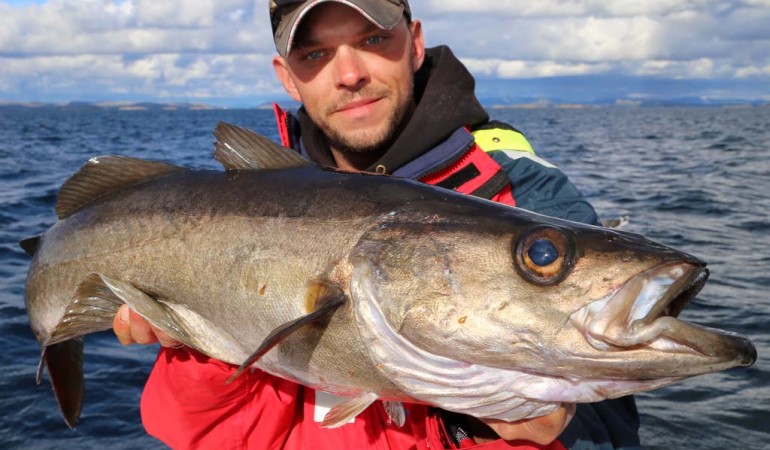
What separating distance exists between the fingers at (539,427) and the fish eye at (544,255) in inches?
24.6

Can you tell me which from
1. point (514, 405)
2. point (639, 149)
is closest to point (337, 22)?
point (514, 405)

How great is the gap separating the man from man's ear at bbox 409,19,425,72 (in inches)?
0.5

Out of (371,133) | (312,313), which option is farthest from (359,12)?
(312,313)

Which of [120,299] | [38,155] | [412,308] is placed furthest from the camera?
[38,155]

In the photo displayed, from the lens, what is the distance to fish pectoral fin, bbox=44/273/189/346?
321 centimetres

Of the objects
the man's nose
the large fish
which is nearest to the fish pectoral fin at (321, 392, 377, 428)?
the large fish

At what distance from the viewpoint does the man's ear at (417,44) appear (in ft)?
14.9

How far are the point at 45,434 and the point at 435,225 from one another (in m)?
5.24

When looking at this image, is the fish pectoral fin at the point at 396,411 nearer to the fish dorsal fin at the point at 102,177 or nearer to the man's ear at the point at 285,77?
the fish dorsal fin at the point at 102,177

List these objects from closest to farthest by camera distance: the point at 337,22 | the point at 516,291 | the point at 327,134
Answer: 1. the point at 516,291
2. the point at 337,22
3. the point at 327,134

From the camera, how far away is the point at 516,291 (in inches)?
92.7

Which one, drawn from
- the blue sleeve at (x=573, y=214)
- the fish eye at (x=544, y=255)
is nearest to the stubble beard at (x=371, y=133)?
the blue sleeve at (x=573, y=214)

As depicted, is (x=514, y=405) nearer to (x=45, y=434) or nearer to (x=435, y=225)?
(x=435, y=225)

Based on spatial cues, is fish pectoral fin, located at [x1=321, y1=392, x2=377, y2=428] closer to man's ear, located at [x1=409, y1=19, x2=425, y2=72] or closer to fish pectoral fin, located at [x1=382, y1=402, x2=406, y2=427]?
fish pectoral fin, located at [x1=382, y1=402, x2=406, y2=427]
